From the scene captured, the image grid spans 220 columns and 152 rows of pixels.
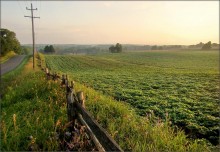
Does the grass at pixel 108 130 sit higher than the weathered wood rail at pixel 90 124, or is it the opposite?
the weathered wood rail at pixel 90 124

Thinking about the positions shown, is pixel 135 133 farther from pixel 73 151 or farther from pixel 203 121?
pixel 203 121

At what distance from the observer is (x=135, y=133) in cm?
610

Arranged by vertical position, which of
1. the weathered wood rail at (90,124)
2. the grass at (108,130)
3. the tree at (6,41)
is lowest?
the grass at (108,130)

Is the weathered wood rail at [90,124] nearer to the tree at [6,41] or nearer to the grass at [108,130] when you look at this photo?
the grass at [108,130]

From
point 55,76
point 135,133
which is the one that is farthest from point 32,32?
point 135,133

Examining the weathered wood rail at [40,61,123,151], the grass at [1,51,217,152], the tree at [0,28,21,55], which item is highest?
the tree at [0,28,21,55]

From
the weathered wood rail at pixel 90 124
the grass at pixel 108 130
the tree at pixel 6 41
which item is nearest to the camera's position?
the weathered wood rail at pixel 90 124

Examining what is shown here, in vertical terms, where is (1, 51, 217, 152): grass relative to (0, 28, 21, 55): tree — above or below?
below

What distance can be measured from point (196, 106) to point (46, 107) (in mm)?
7172

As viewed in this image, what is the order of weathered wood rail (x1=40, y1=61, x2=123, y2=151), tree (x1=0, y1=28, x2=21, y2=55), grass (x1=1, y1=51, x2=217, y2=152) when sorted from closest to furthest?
weathered wood rail (x1=40, y1=61, x2=123, y2=151) → grass (x1=1, y1=51, x2=217, y2=152) → tree (x1=0, y1=28, x2=21, y2=55)

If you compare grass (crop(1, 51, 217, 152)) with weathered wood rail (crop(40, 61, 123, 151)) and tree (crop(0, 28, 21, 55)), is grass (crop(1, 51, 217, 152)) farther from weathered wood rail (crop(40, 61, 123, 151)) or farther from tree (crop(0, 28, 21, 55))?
tree (crop(0, 28, 21, 55))

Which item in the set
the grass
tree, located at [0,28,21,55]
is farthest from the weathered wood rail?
tree, located at [0,28,21,55]

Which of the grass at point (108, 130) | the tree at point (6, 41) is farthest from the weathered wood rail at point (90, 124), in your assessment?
the tree at point (6, 41)

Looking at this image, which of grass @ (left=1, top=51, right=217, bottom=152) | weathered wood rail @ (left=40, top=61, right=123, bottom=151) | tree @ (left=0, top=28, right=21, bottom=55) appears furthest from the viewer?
tree @ (left=0, top=28, right=21, bottom=55)
